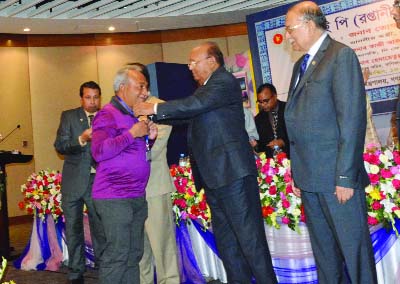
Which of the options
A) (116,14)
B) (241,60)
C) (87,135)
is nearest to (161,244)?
(87,135)

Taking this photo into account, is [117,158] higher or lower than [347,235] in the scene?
higher

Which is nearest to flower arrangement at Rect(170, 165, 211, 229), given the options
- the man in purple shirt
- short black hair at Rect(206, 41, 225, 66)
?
the man in purple shirt

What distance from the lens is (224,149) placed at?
2.44 metres

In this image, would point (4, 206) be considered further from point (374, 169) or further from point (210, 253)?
point (374, 169)

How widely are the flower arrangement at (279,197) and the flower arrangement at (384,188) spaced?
426mm

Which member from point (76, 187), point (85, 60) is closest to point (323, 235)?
point (76, 187)

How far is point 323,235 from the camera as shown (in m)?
2.08

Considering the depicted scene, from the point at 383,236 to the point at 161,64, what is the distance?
2709mm

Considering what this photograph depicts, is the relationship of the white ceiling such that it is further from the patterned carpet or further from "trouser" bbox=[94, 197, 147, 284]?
"trouser" bbox=[94, 197, 147, 284]

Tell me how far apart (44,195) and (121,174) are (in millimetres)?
2389

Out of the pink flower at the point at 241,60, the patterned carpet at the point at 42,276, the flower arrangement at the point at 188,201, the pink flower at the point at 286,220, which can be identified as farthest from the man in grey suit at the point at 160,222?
the pink flower at the point at 241,60

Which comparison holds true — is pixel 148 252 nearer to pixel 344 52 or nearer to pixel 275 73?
pixel 344 52

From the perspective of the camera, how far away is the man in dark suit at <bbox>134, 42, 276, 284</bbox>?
7.83ft

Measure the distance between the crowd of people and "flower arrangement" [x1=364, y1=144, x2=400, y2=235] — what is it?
34 centimetres
